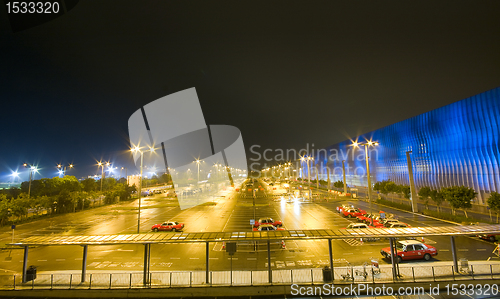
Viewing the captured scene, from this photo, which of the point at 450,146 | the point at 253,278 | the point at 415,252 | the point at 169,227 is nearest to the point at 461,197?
the point at 415,252

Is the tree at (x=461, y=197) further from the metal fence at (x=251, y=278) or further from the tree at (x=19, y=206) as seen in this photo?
the tree at (x=19, y=206)

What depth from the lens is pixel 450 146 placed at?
40938 mm

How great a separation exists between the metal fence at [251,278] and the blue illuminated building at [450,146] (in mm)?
22392

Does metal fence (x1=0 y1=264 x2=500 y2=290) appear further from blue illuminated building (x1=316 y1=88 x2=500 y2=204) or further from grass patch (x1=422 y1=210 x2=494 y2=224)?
blue illuminated building (x1=316 y1=88 x2=500 y2=204)

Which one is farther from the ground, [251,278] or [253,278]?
[251,278]

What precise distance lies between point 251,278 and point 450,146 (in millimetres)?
49286

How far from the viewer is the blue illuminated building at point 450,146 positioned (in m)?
33.5

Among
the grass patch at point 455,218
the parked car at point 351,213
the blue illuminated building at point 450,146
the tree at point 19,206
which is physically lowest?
the grass patch at point 455,218

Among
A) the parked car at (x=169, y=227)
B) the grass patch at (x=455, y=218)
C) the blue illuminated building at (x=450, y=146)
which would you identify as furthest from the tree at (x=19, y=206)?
the grass patch at (x=455, y=218)

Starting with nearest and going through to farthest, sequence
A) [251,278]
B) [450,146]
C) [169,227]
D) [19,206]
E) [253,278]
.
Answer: [251,278]
[253,278]
[169,227]
[19,206]
[450,146]

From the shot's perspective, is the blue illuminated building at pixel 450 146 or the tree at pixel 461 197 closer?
the tree at pixel 461 197

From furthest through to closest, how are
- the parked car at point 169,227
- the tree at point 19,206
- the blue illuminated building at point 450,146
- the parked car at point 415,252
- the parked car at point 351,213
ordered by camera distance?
1. the blue illuminated building at point 450,146
2. the parked car at point 351,213
3. the tree at point 19,206
4. the parked car at point 169,227
5. the parked car at point 415,252

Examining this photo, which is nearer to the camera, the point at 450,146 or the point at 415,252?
the point at 415,252

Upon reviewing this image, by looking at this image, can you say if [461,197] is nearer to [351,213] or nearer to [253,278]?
[351,213]
